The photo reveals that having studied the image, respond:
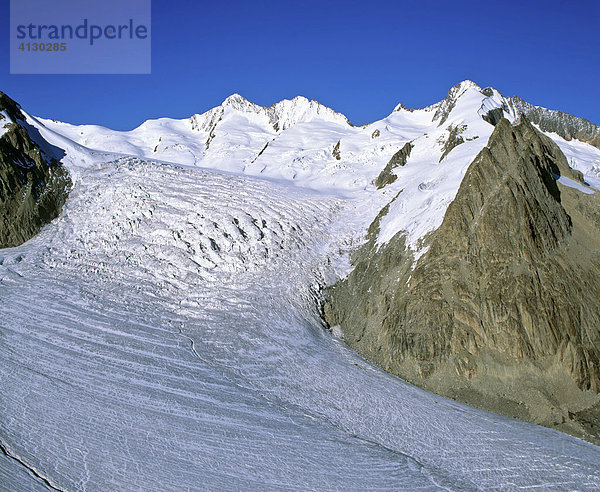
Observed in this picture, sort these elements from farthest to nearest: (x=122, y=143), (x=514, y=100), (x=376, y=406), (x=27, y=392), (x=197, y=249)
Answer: (x=122, y=143), (x=514, y=100), (x=197, y=249), (x=376, y=406), (x=27, y=392)

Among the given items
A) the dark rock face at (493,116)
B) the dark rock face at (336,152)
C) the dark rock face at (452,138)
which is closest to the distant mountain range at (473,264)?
the dark rock face at (452,138)

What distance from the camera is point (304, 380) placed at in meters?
27.7

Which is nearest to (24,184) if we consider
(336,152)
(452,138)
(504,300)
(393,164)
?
(393,164)

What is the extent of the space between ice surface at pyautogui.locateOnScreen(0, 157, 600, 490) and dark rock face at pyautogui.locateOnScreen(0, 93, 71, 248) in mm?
1700

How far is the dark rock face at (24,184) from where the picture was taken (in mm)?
41469

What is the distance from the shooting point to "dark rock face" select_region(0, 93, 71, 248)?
41.5m

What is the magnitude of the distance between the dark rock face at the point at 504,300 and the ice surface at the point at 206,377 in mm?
1694

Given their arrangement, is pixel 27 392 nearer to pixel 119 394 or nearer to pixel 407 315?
pixel 119 394

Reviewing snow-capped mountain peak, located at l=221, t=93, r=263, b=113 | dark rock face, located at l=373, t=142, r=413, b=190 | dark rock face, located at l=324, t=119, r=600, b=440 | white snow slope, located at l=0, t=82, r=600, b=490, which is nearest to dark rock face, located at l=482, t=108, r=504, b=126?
white snow slope, located at l=0, t=82, r=600, b=490

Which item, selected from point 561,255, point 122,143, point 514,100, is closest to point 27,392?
point 561,255

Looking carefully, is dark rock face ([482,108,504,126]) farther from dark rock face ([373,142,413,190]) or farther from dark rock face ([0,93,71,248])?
dark rock face ([0,93,71,248])

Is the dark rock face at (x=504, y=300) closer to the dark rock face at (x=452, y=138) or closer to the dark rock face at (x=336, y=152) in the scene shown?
the dark rock face at (x=452, y=138)

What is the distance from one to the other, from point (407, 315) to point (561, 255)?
9813 millimetres

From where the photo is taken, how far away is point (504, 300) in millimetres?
28156
